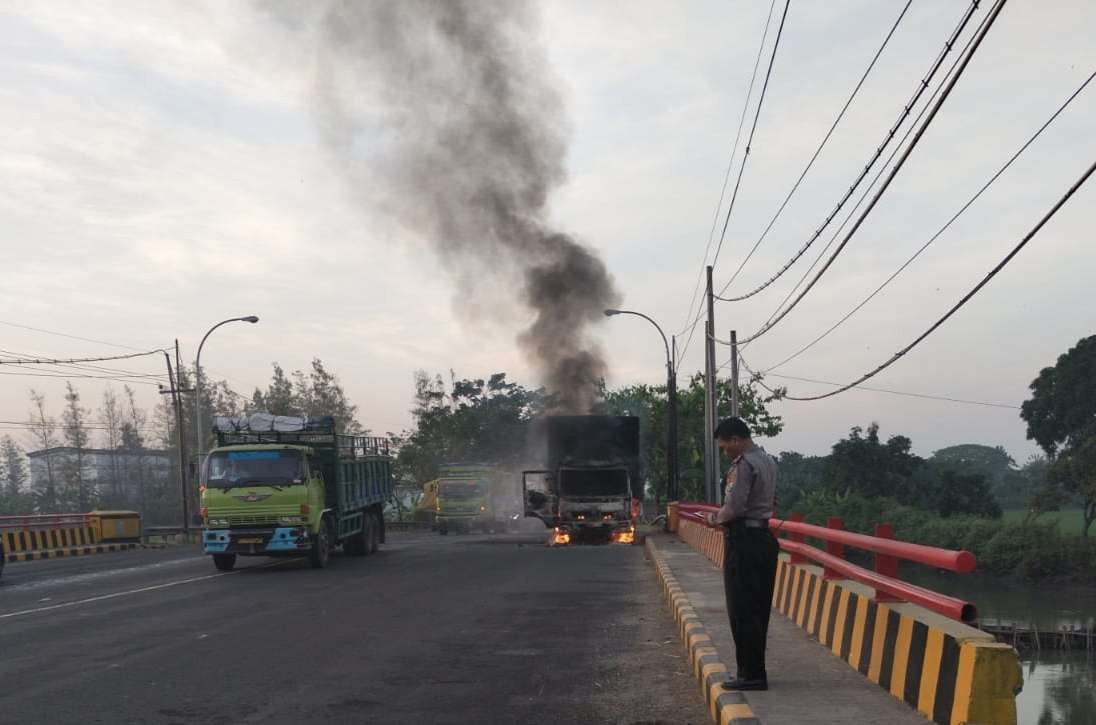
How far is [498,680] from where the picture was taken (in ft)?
31.1

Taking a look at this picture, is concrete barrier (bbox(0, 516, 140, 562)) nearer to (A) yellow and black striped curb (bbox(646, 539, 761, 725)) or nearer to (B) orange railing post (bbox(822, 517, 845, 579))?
(A) yellow and black striped curb (bbox(646, 539, 761, 725))

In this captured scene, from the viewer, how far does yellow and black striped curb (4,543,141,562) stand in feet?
109

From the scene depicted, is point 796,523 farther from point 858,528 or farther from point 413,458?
point 413,458

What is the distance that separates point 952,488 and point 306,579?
216 ft

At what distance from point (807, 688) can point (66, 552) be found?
3255 centimetres

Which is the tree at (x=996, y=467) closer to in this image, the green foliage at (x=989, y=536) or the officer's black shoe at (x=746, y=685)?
the green foliage at (x=989, y=536)

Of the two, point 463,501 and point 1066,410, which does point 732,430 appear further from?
point 1066,410

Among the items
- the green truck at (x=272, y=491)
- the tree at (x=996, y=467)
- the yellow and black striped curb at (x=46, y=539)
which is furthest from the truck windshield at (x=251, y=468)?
the tree at (x=996, y=467)

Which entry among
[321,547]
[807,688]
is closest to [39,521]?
[321,547]

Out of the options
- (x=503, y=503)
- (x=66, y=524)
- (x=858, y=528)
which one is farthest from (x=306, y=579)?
(x=858, y=528)

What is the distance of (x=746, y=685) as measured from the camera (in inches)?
293

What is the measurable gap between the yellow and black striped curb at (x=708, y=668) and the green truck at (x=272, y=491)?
32.4 feet

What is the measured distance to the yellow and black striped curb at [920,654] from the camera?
17.4ft

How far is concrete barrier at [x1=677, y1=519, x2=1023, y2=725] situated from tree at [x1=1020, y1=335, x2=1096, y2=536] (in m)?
58.5
